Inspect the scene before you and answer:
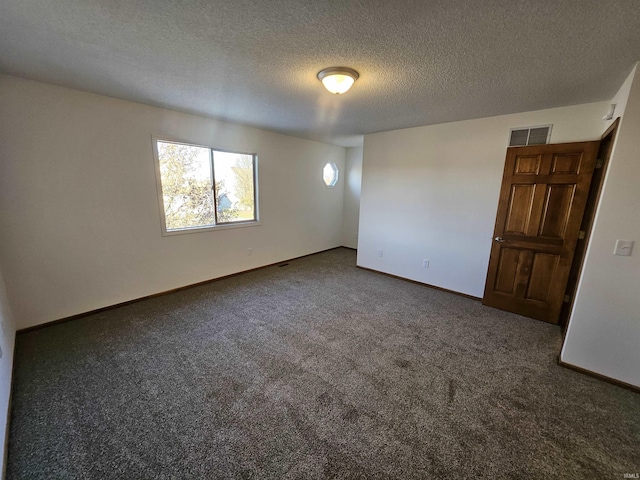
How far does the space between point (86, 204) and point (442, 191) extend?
14.5ft

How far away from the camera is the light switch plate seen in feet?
6.41

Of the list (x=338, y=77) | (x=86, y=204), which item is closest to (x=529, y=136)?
(x=338, y=77)

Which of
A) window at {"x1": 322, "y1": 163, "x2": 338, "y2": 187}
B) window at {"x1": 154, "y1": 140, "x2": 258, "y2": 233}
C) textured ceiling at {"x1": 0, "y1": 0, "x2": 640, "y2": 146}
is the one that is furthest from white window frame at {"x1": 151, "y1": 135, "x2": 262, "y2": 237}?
window at {"x1": 322, "y1": 163, "x2": 338, "y2": 187}

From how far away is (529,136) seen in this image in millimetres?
3020

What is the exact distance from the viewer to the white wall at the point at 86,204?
2.39m

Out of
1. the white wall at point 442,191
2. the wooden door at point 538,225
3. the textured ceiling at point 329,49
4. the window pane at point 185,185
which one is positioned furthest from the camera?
the window pane at point 185,185

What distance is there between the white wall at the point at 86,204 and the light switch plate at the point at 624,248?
14.4 ft

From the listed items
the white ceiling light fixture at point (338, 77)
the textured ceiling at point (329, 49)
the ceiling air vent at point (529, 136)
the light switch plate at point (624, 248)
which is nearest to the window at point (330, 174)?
the textured ceiling at point (329, 49)

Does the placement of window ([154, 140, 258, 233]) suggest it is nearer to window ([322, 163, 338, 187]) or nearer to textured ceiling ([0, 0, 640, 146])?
textured ceiling ([0, 0, 640, 146])

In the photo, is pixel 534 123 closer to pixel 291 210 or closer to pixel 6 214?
pixel 291 210

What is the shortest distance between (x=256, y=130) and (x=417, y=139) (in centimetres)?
258

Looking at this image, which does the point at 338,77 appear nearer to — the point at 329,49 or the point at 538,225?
the point at 329,49

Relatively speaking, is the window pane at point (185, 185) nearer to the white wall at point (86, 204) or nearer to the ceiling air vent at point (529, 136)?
the white wall at point (86, 204)

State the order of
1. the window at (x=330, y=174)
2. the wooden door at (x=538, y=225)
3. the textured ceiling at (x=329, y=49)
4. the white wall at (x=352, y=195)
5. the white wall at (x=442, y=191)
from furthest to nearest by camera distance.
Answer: the white wall at (x=352, y=195) < the window at (x=330, y=174) < the white wall at (x=442, y=191) < the wooden door at (x=538, y=225) < the textured ceiling at (x=329, y=49)
